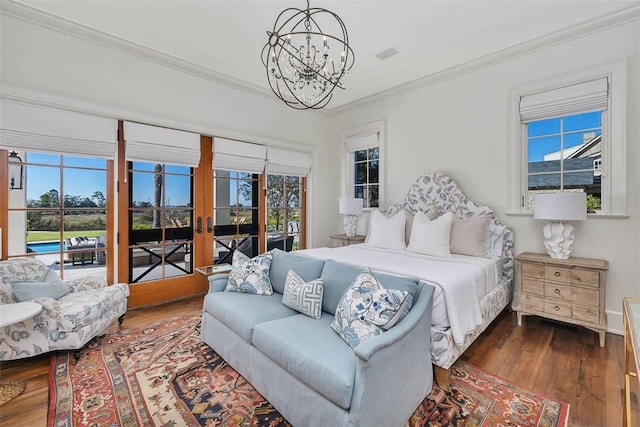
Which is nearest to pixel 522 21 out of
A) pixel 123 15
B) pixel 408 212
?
pixel 408 212

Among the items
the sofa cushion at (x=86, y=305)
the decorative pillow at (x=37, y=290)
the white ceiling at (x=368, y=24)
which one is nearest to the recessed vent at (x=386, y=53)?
the white ceiling at (x=368, y=24)

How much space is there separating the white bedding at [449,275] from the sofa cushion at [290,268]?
1.37 ft

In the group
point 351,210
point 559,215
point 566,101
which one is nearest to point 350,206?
point 351,210

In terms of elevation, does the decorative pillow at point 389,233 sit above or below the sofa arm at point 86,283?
above

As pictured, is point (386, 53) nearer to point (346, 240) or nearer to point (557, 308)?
point (346, 240)

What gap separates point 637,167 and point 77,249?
549 cm

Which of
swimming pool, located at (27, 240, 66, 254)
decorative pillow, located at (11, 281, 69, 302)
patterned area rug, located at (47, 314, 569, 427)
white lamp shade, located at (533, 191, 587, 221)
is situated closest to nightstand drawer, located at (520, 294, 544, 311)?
white lamp shade, located at (533, 191, 587, 221)

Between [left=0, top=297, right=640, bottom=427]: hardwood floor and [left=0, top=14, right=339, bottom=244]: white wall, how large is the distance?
2.32 metres

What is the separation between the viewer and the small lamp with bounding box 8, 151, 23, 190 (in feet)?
8.70

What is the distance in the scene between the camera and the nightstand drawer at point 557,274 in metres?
2.61

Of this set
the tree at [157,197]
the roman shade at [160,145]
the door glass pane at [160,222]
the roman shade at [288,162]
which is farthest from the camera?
the roman shade at [288,162]

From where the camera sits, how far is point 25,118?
262cm

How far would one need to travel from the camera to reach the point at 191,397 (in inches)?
72.4

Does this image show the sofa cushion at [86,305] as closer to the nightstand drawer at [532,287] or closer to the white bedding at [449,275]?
the white bedding at [449,275]
